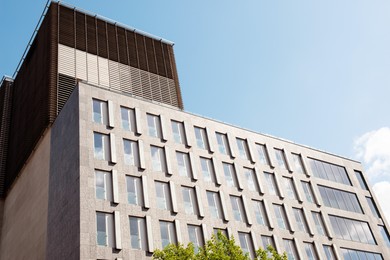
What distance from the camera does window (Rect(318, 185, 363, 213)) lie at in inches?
2009

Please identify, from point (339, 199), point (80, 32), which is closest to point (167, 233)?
point (339, 199)

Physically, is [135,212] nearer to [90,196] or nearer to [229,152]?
[90,196]

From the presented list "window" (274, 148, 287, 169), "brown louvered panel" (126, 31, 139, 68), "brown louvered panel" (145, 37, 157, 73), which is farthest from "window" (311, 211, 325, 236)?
"brown louvered panel" (126, 31, 139, 68)

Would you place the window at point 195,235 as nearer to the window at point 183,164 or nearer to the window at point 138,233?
the window at point 138,233

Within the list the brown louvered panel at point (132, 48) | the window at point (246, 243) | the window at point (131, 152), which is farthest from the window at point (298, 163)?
the brown louvered panel at point (132, 48)

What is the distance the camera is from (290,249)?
142 feet

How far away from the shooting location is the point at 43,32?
2078 inches

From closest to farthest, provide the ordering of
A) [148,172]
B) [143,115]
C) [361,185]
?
[148,172] < [143,115] < [361,185]

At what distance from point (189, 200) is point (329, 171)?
22.9 metres

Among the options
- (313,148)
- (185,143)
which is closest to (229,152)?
(185,143)

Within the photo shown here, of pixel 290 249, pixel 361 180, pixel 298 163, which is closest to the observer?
pixel 290 249

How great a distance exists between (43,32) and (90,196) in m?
26.9

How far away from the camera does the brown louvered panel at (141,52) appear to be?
53.8 metres

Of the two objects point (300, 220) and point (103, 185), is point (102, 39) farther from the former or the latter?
point (300, 220)
